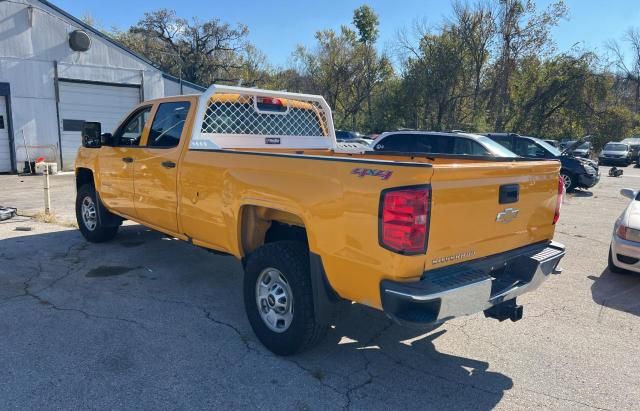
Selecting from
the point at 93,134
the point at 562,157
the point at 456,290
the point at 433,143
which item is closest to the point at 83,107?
the point at 93,134

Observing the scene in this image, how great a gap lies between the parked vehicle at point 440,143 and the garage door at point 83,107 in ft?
37.9

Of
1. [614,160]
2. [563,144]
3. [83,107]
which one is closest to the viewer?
[83,107]

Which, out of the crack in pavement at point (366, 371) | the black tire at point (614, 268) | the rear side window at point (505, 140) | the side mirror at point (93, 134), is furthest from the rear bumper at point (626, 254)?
the rear side window at point (505, 140)

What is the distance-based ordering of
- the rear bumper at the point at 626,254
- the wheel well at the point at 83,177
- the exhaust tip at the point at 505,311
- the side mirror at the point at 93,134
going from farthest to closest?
the wheel well at the point at 83,177 < the side mirror at the point at 93,134 < the rear bumper at the point at 626,254 < the exhaust tip at the point at 505,311

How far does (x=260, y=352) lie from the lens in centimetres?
370

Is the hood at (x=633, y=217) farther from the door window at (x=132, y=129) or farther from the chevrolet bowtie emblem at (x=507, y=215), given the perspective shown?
the door window at (x=132, y=129)

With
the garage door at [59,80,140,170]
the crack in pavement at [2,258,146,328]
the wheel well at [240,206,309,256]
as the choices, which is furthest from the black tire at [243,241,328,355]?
the garage door at [59,80,140,170]

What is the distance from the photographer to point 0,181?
14.3m

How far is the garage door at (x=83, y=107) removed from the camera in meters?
16.9

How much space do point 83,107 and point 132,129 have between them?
13309 millimetres

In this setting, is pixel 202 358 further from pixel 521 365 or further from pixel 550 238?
pixel 550 238

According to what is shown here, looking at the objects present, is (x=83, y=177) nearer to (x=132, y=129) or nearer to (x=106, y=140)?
(x=106, y=140)

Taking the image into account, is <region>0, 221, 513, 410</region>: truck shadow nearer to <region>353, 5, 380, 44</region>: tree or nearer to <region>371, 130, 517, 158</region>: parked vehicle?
<region>371, 130, 517, 158</region>: parked vehicle

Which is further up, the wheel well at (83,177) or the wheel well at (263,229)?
the wheel well at (83,177)
